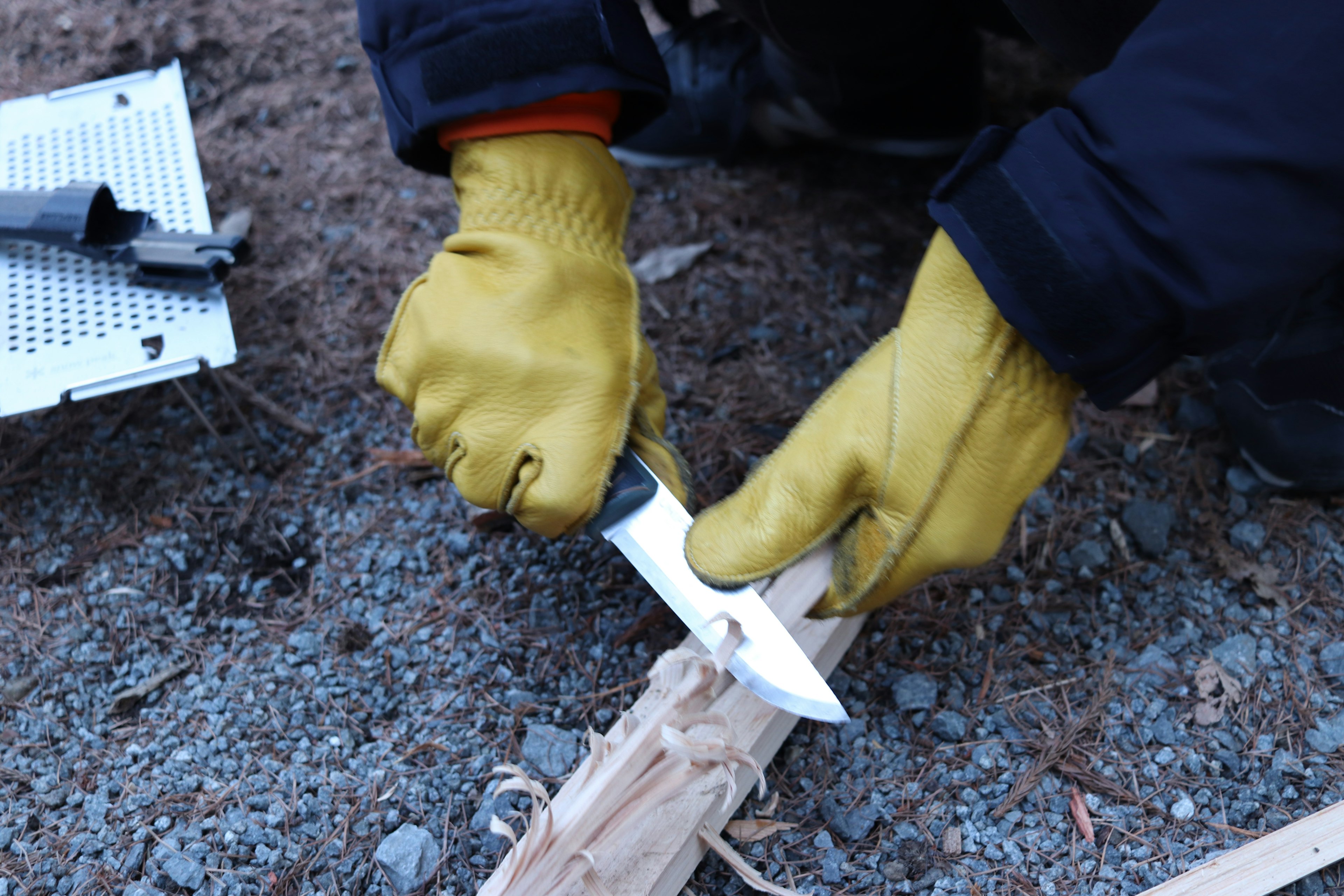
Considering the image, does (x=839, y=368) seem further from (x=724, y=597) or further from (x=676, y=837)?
(x=676, y=837)

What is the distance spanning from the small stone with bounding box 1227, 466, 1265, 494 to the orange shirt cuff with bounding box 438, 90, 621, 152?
1.53 meters

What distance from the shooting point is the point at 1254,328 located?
1273 millimetres

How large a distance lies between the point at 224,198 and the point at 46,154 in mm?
444

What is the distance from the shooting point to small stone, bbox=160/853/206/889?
1409 mm

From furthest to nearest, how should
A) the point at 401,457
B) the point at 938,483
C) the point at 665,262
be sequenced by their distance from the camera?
the point at 665,262, the point at 401,457, the point at 938,483

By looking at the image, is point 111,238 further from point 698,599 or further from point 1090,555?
point 1090,555

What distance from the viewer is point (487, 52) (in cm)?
151

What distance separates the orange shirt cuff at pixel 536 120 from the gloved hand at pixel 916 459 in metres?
0.70

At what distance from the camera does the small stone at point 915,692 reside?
1585 mm

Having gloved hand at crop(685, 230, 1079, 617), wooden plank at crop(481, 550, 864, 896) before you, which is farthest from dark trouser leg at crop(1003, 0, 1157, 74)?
wooden plank at crop(481, 550, 864, 896)

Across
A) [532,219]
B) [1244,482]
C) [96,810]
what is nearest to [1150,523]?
[1244,482]

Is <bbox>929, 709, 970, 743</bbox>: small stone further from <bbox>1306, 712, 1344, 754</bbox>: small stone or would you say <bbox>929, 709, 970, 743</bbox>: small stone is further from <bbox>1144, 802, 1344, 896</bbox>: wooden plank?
<bbox>1306, 712, 1344, 754</bbox>: small stone

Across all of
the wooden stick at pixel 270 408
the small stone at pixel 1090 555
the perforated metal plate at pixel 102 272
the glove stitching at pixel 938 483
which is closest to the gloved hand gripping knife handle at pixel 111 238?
the perforated metal plate at pixel 102 272

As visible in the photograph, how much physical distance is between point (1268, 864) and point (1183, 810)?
0.13 meters
